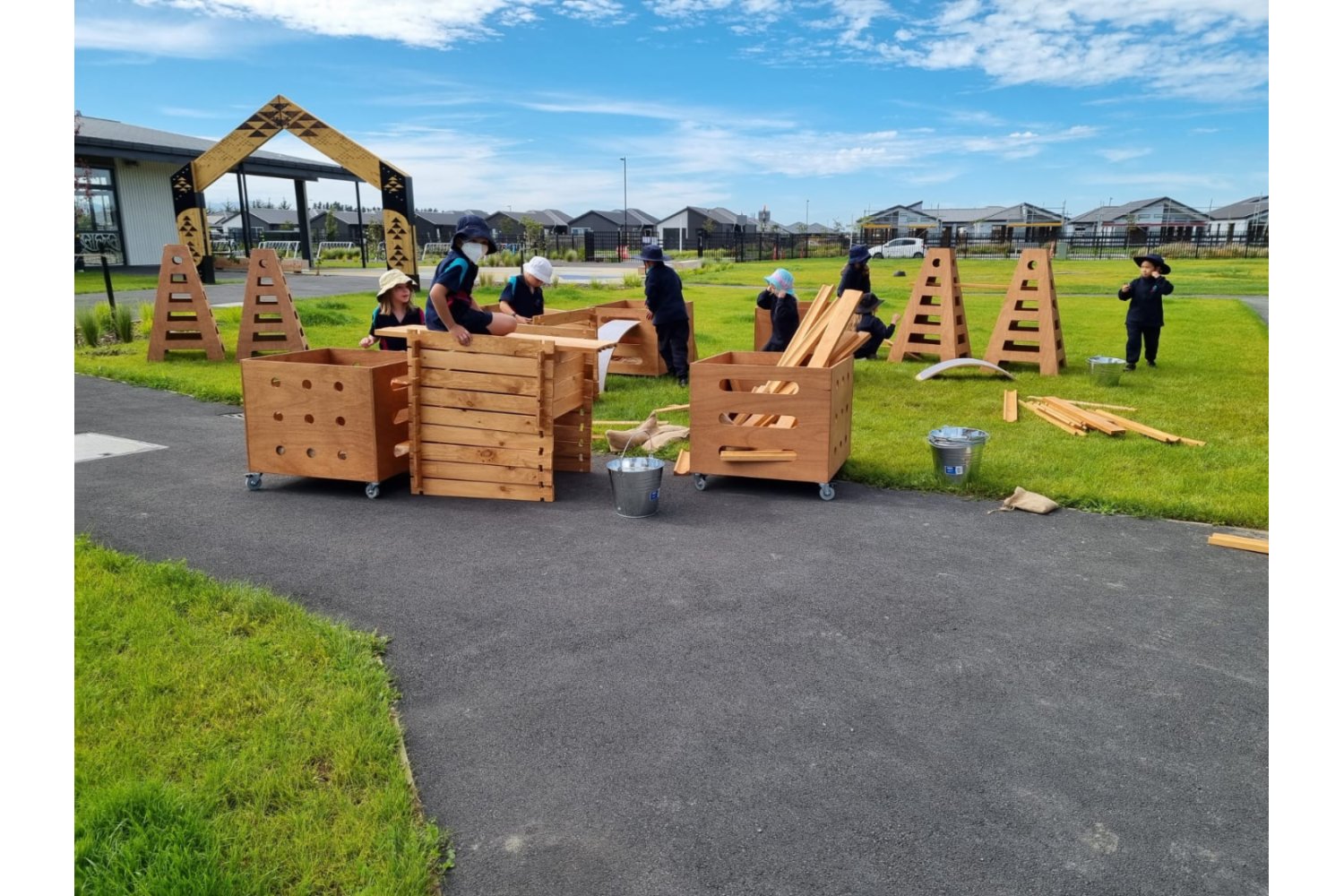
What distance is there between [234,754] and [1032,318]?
42.8 ft

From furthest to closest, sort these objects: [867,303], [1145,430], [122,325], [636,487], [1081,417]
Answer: [122,325] < [867,303] < [1081,417] < [1145,430] < [636,487]

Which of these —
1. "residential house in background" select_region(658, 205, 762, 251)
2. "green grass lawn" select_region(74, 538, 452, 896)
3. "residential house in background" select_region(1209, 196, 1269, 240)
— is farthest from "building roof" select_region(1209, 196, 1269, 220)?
"green grass lawn" select_region(74, 538, 452, 896)

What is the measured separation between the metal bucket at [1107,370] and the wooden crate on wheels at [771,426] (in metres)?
6.28

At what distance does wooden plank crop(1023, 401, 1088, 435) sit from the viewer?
29.9 ft

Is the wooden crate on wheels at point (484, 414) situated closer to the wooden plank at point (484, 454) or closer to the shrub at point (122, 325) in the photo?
the wooden plank at point (484, 454)

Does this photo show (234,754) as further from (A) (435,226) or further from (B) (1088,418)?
(A) (435,226)

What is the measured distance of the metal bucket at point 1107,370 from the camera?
11852mm

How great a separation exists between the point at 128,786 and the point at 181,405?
893 centimetres

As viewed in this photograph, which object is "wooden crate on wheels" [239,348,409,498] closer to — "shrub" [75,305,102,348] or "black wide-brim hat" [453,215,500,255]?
"black wide-brim hat" [453,215,500,255]

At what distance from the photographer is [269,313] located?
1451 cm

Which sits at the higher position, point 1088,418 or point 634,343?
point 634,343

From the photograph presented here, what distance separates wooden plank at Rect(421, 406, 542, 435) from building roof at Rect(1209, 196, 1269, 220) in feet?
330

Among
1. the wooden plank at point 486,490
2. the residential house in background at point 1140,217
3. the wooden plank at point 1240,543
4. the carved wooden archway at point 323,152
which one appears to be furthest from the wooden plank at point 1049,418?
the residential house in background at point 1140,217

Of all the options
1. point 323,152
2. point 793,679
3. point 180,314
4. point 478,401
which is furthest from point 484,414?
point 323,152
